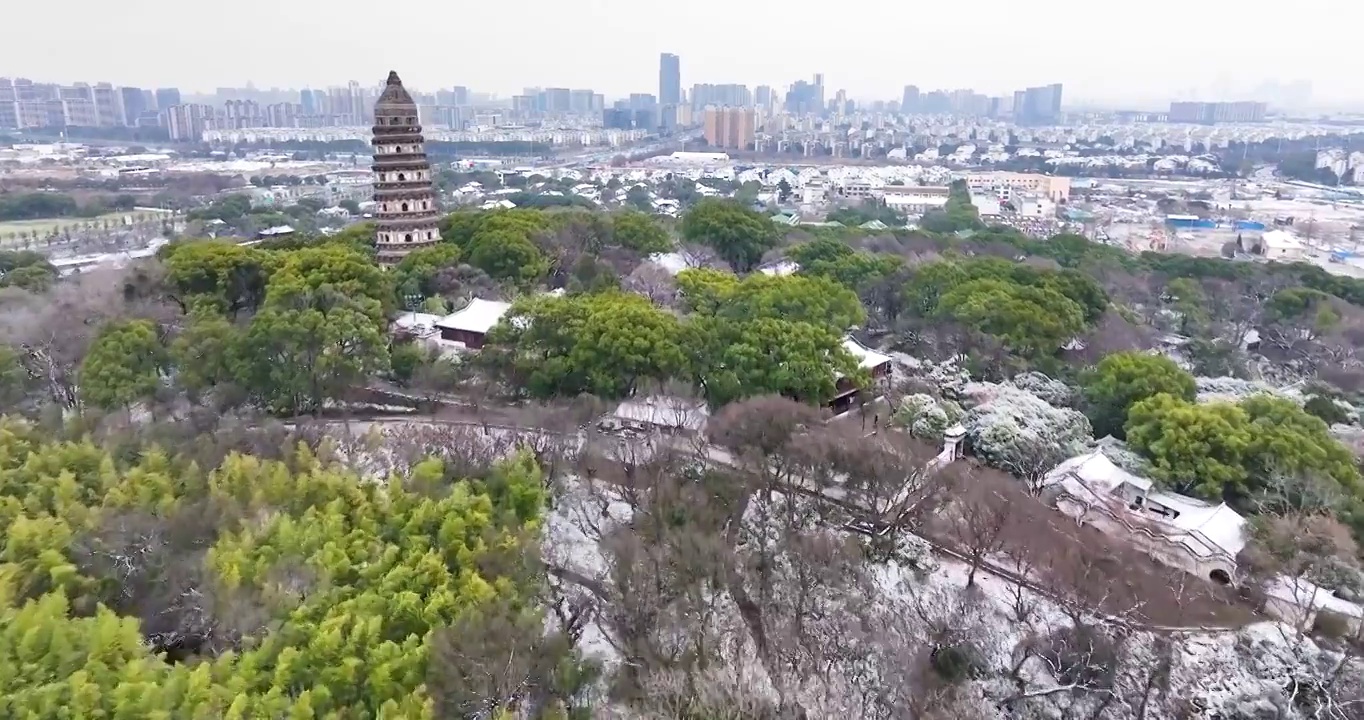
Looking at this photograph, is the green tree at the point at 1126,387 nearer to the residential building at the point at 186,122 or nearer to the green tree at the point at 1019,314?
the green tree at the point at 1019,314

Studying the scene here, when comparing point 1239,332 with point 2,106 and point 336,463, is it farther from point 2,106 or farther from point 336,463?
point 2,106

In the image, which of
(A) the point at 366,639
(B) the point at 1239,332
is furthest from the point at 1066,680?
(B) the point at 1239,332

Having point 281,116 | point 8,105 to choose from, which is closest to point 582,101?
point 281,116

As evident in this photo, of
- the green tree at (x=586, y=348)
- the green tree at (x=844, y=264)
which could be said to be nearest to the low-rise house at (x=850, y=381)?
the green tree at (x=586, y=348)

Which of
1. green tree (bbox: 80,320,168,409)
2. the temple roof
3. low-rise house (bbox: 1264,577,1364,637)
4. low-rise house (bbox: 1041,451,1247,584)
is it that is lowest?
low-rise house (bbox: 1264,577,1364,637)

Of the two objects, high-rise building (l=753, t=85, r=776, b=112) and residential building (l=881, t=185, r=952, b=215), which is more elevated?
high-rise building (l=753, t=85, r=776, b=112)

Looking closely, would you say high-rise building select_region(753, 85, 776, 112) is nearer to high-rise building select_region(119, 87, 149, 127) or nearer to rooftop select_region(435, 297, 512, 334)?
high-rise building select_region(119, 87, 149, 127)

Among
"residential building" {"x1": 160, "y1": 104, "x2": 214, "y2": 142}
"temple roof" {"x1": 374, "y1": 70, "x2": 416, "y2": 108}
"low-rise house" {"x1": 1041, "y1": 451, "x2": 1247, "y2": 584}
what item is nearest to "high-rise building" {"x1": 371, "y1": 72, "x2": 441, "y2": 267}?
"temple roof" {"x1": 374, "y1": 70, "x2": 416, "y2": 108}
